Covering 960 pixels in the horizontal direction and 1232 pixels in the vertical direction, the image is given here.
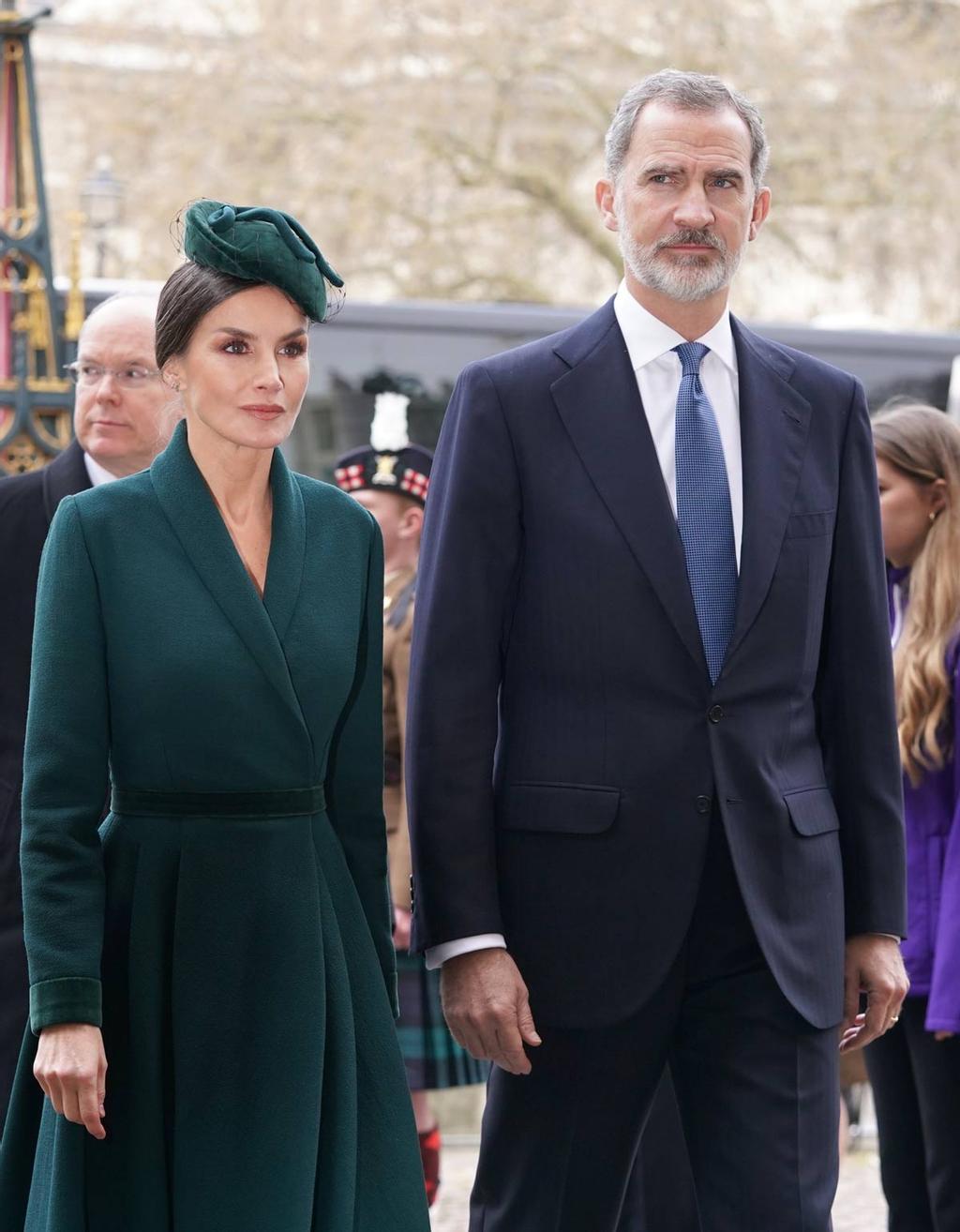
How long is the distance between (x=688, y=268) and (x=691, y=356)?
16cm

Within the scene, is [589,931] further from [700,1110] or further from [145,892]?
[145,892]

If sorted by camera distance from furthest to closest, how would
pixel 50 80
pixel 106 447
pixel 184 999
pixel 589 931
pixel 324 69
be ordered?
1. pixel 50 80
2. pixel 324 69
3. pixel 106 447
4. pixel 589 931
5. pixel 184 999

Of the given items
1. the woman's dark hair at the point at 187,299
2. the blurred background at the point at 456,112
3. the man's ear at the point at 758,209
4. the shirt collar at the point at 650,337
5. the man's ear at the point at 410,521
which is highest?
the blurred background at the point at 456,112

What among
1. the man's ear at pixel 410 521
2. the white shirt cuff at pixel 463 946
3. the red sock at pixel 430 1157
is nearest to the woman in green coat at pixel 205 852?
the white shirt cuff at pixel 463 946

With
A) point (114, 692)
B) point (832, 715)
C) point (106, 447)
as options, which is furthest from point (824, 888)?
point (106, 447)

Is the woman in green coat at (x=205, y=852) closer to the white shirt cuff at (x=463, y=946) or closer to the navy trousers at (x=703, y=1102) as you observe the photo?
the white shirt cuff at (x=463, y=946)

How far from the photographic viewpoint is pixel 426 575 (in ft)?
11.6

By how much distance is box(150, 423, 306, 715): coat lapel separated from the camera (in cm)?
309

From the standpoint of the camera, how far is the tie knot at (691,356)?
3.62 m

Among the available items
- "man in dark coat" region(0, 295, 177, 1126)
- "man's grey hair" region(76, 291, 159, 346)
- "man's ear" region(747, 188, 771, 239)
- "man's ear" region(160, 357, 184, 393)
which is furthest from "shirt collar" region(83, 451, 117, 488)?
"man's ear" region(747, 188, 771, 239)

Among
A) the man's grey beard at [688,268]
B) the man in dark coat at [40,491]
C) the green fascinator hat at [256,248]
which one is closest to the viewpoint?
the green fascinator hat at [256,248]

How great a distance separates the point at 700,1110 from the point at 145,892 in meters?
1.03

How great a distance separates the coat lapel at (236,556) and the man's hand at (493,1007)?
0.60 metres

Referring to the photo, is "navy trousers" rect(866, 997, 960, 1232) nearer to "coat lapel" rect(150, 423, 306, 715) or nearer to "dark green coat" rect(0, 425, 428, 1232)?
"dark green coat" rect(0, 425, 428, 1232)
